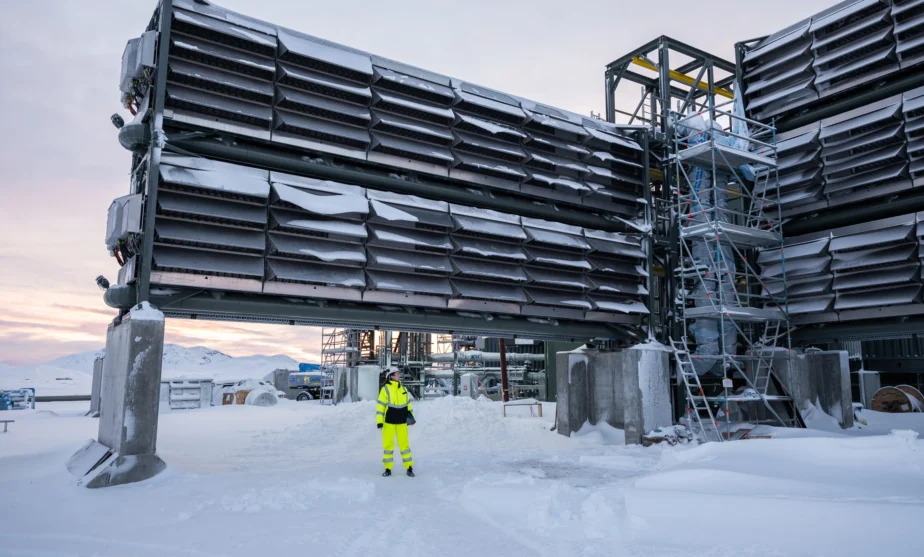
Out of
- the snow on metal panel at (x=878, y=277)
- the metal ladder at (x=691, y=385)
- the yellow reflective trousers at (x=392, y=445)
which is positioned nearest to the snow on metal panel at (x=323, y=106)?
the yellow reflective trousers at (x=392, y=445)

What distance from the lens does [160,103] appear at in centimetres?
1073

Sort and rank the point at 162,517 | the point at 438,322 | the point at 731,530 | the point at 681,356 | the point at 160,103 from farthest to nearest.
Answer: the point at 681,356
the point at 438,322
the point at 160,103
the point at 162,517
the point at 731,530

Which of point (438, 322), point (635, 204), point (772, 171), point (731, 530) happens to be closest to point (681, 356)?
point (635, 204)

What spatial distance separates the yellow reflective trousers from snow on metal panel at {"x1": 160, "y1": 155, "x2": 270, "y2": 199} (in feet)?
15.7

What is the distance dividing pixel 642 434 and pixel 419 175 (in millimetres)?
8036

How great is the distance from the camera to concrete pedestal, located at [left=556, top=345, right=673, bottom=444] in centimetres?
1511

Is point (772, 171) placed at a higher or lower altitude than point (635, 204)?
higher

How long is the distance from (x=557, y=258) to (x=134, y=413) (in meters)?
9.47

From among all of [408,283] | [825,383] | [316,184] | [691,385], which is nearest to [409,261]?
[408,283]

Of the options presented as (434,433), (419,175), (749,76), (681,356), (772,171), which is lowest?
(434,433)

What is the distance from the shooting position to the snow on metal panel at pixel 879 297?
14.6 metres

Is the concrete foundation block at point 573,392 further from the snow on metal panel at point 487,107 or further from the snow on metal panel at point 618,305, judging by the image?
the snow on metal panel at point 487,107

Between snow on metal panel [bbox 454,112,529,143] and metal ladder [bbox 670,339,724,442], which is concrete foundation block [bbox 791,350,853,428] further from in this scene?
snow on metal panel [bbox 454,112,529,143]

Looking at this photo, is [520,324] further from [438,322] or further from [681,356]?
[681,356]
